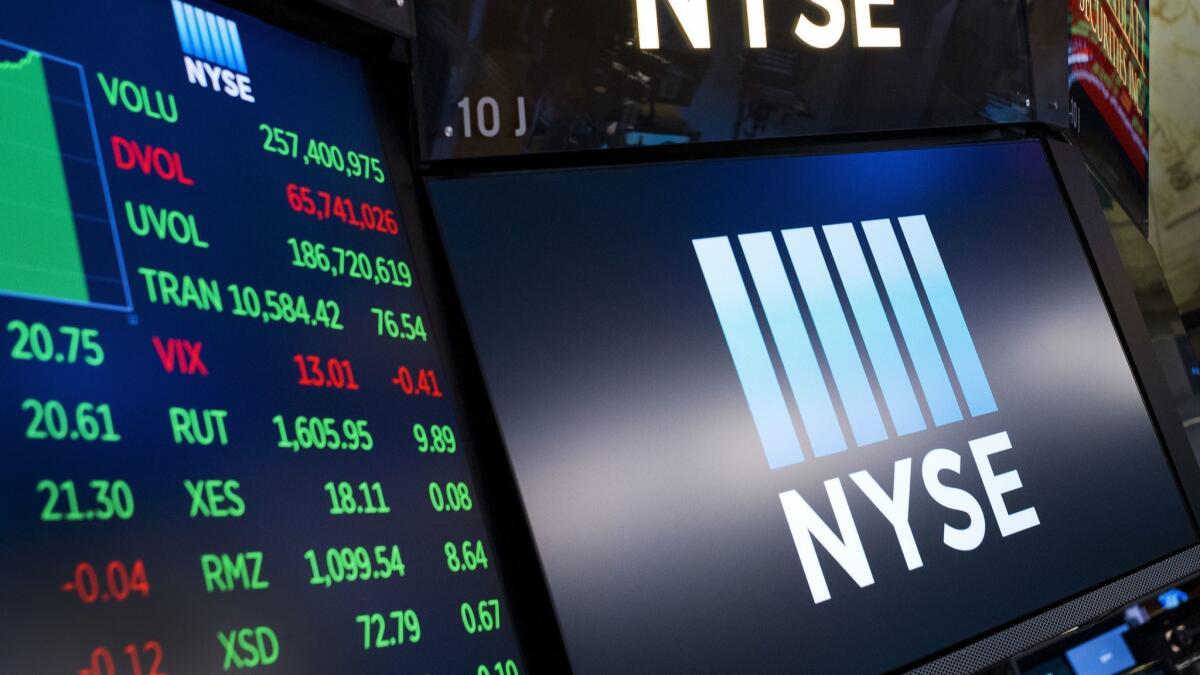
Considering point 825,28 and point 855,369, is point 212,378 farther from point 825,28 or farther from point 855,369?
point 825,28

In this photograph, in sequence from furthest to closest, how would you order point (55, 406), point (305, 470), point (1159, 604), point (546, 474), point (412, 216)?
1. point (1159, 604)
2. point (412, 216)
3. point (546, 474)
4. point (305, 470)
5. point (55, 406)

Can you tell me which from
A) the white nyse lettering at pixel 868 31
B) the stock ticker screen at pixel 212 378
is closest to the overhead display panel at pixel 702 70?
the white nyse lettering at pixel 868 31

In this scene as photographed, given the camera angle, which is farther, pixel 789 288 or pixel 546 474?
pixel 789 288

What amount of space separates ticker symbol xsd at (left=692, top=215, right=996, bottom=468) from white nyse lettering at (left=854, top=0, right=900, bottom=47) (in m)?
0.34

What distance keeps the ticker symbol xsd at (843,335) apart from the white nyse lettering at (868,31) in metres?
0.34

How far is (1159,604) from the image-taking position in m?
2.29

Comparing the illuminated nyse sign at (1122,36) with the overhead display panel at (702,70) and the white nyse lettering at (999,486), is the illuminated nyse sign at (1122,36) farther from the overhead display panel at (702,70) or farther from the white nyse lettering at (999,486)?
the white nyse lettering at (999,486)

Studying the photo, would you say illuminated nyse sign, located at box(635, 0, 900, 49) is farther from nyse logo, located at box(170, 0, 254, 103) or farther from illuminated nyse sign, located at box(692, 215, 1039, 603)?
nyse logo, located at box(170, 0, 254, 103)

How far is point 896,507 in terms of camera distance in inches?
79.1

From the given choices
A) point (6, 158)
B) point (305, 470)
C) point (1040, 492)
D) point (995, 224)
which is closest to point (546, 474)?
point (305, 470)

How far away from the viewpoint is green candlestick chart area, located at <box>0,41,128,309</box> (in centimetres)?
123

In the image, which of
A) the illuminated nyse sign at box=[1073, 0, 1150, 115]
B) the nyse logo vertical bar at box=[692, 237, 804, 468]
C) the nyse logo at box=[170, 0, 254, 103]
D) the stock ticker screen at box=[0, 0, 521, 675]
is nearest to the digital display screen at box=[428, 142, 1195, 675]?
the nyse logo vertical bar at box=[692, 237, 804, 468]

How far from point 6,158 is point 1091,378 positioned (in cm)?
198

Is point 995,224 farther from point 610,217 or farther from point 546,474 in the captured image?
point 546,474
